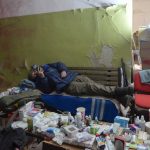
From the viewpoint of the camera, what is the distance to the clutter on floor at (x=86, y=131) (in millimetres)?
1597

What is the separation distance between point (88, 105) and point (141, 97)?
1.93ft

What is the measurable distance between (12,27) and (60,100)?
1719 mm

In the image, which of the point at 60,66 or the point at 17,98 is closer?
the point at 17,98

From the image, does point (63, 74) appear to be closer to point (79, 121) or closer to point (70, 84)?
point (70, 84)

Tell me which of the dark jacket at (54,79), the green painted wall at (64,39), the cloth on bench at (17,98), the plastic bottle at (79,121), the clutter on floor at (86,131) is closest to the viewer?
the clutter on floor at (86,131)

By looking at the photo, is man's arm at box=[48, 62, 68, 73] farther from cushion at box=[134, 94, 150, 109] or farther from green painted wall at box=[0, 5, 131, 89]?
cushion at box=[134, 94, 150, 109]

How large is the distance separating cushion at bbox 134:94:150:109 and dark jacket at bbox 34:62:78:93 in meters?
0.91

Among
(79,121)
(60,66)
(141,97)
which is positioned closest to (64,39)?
(60,66)

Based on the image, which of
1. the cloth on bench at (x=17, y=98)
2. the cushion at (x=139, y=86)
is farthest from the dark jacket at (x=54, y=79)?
the cushion at (x=139, y=86)

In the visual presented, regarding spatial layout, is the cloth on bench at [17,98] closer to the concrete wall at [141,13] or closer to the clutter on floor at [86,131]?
the clutter on floor at [86,131]

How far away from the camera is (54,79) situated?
9.71 feet

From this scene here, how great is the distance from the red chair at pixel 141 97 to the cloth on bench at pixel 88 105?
9.1 inches

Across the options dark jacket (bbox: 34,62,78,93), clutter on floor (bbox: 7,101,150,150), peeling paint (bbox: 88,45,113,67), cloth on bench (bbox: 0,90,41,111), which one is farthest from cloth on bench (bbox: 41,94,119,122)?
peeling paint (bbox: 88,45,113,67)

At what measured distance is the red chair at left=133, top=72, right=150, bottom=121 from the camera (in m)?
2.27
